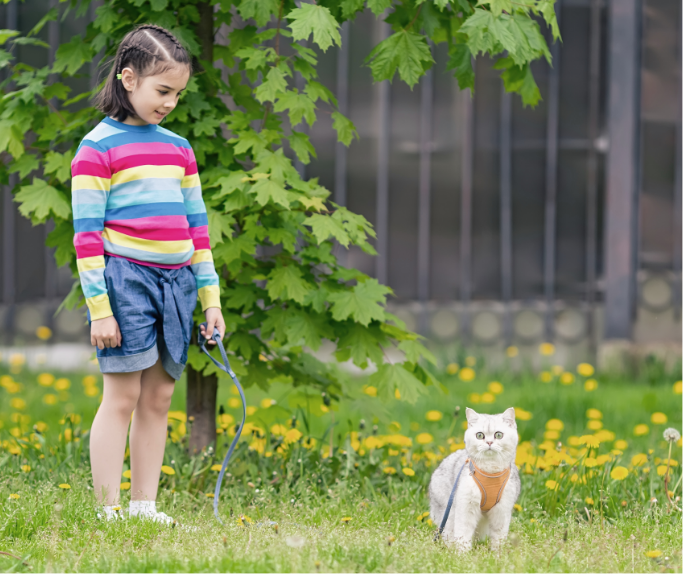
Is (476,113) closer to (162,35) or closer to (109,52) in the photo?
(109,52)

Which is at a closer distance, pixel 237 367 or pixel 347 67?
pixel 237 367

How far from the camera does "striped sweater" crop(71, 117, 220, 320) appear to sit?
2.33 meters

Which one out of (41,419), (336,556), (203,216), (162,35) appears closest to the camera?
(336,556)

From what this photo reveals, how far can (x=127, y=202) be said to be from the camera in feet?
7.89

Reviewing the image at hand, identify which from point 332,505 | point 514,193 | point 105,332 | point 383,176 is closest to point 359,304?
point 332,505

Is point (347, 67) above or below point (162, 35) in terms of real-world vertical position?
above

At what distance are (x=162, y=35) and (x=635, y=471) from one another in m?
2.55

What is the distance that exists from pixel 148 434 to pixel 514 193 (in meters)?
4.85

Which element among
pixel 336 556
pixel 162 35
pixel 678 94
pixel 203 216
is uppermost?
pixel 678 94

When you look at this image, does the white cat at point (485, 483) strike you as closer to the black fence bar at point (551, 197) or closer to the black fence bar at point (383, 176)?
the black fence bar at point (383, 176)

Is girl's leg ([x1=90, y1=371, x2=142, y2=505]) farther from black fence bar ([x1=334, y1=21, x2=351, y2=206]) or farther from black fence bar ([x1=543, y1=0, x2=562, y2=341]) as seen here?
black fence bar ([x1=543, y1=0, x2=562, y2=341])

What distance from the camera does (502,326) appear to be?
6664mm

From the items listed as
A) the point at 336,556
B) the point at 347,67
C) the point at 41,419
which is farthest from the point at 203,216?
the point at 347,67

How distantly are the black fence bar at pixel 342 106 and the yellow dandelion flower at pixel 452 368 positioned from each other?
173cm
